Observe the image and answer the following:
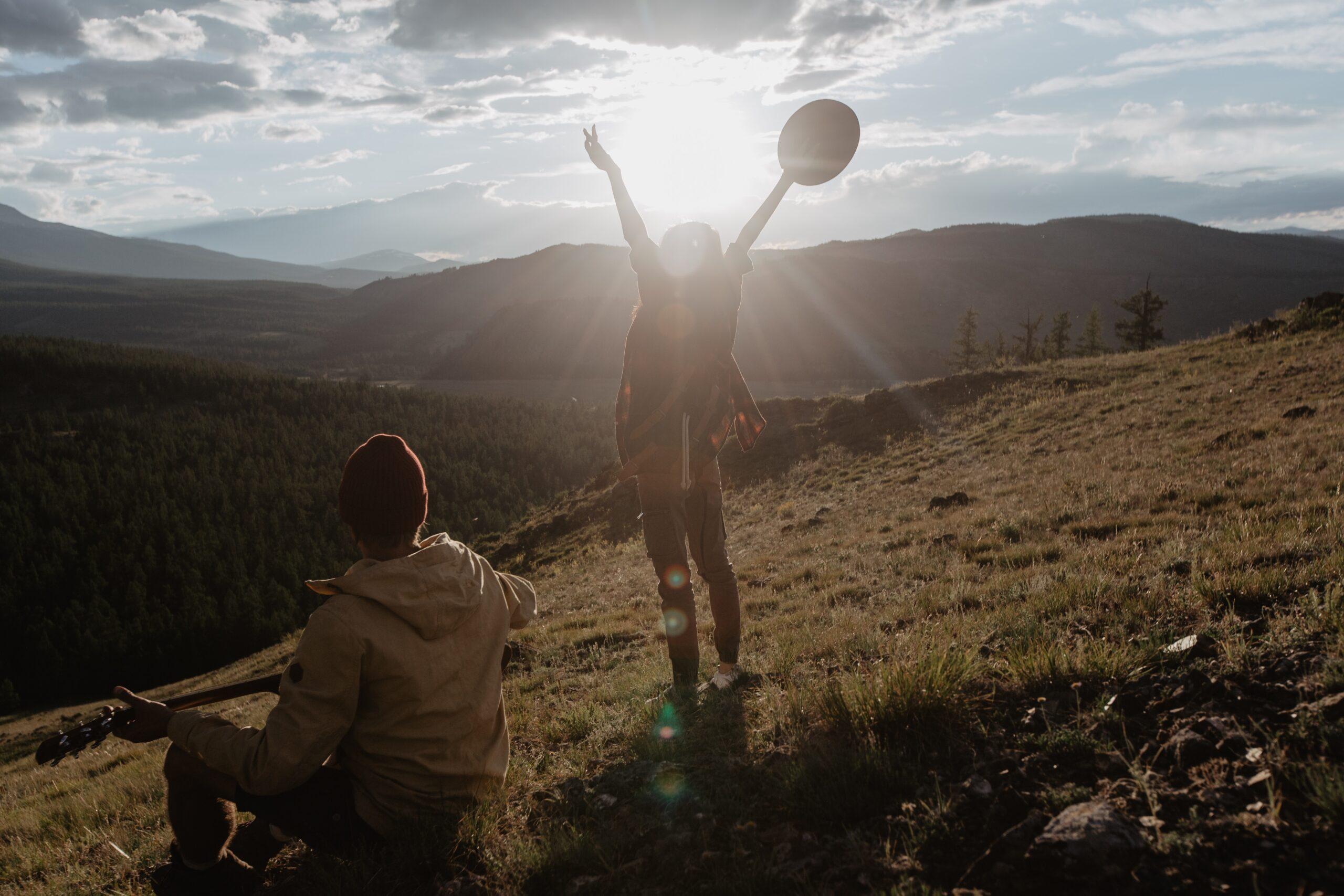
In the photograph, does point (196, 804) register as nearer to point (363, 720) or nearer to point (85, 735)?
point (85, 735)

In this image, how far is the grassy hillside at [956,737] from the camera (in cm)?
204

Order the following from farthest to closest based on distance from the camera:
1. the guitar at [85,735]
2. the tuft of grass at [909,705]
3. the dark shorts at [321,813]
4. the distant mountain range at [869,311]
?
1. the distant mountain range at [869,311]
2. the tuft of grass at [909,705]
3. the dark shorts at [321,813]
4. the guitar at [85,735]

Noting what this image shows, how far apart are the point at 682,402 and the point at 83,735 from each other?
107 inches

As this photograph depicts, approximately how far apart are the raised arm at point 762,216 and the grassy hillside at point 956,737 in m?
2.32

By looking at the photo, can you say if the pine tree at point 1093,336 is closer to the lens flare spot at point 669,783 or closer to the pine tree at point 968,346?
the pine tree at point 968,346

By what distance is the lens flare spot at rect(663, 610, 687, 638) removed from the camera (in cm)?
401

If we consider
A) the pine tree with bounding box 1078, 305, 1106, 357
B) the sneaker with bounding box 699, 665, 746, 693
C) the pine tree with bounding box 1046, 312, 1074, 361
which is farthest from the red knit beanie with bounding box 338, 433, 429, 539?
the pine tree with bounding box 1046, 312, 1074, 361

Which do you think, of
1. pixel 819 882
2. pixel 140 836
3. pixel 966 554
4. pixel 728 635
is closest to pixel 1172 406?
pixel 966 554

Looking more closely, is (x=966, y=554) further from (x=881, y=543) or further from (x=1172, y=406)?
(x=1172, y=406)

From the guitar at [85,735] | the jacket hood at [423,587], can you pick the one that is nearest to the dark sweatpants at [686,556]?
the jacket hood at [423,587]

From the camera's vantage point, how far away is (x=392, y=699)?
2533mm

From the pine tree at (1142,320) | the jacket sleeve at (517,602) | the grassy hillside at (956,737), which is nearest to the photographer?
the grassy hillside at (956,737)

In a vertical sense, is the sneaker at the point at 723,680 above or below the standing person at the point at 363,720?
below

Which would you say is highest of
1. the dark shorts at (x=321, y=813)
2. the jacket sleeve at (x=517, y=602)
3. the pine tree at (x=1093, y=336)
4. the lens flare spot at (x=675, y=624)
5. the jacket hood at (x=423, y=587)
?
the pine tree at (x=1093, y=336)
